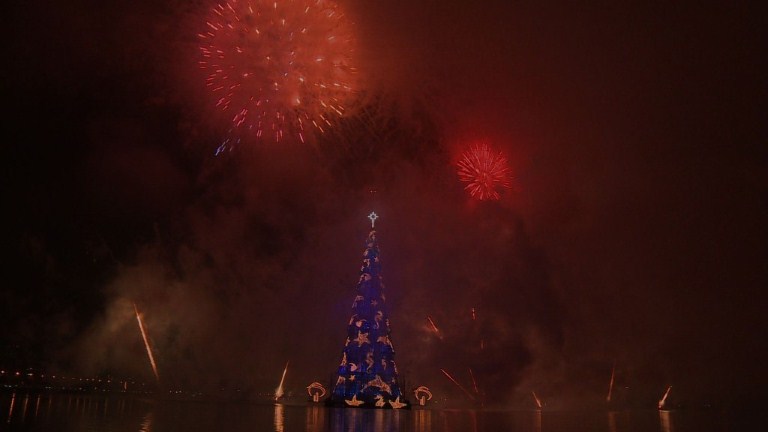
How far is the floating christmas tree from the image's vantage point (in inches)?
1319

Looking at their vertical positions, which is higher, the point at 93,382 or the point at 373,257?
the point at 373,257

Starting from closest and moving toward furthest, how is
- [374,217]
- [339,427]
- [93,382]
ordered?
1. [339,427]
2. [374,217]
3. [93,382]

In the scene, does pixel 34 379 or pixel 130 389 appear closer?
pixel 34 379

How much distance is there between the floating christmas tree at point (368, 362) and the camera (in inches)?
1319

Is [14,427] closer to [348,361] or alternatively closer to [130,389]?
[348,361]

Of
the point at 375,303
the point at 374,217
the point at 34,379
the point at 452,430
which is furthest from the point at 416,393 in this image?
the point at 34,379

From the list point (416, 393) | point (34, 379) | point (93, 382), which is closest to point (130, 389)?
point (93, 382)

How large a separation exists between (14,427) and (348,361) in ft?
64.0

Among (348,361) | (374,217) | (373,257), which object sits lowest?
(348,361)

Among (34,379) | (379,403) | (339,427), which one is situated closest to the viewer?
(339,427)

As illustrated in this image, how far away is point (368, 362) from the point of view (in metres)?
33.4

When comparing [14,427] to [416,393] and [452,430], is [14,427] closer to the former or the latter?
[452,430]

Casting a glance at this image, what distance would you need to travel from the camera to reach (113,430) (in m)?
16.2

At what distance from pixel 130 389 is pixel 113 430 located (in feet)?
182
